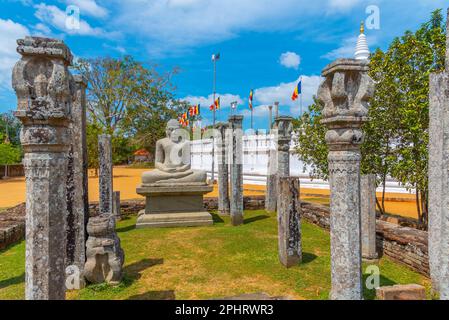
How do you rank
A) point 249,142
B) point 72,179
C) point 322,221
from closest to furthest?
point 72,179 < point 322,221 < point 249,142

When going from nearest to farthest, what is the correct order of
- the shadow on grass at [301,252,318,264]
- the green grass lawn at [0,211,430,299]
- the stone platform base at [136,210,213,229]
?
the green grass lawn at [0,211,430,299]
the shadow on grass at [301,252,318,264]
the stone platform base at [136,210,213,229]

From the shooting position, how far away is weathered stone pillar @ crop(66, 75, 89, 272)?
468cm

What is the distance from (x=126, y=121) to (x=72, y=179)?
28.8 metres

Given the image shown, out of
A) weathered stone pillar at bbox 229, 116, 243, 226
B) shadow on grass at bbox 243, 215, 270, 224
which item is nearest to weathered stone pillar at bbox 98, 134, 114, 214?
weathered stone pillar at bbox 229, 116, 243, 226

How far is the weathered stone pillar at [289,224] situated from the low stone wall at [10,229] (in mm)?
6614

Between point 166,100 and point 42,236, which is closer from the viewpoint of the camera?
point 42,236

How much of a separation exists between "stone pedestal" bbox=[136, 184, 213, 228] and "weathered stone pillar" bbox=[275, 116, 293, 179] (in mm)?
2956

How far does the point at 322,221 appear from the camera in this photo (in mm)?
8477

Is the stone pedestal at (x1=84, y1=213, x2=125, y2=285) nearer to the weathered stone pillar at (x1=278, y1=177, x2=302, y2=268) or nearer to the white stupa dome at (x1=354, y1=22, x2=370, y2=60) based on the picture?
the weathered stone pillar at (x1=278, y1=177, x2=302, y2=268)

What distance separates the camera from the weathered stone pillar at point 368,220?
234 inches

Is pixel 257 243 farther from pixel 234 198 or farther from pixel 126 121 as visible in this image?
pixel 126 121

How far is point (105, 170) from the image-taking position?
26.0 feet
